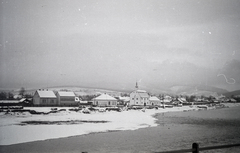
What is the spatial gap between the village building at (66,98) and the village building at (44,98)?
1.41 feet

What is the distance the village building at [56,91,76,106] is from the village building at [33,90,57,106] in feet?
1.41

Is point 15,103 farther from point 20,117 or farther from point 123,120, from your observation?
point 123,120

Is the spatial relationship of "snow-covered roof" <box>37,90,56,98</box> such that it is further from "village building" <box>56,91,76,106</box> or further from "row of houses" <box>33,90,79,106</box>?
"village building" <box>56,91,76,106</box>

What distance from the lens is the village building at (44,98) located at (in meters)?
18.7

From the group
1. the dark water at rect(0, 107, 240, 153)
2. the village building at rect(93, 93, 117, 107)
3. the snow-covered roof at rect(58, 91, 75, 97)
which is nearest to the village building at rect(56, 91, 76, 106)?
the snow-covered roof at rect(58, 91, 75, 97)

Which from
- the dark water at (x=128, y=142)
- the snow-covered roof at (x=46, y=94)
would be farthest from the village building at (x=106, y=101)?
Result: the dark water at (x=128, y=142)

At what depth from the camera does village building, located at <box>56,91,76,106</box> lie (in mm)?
19438

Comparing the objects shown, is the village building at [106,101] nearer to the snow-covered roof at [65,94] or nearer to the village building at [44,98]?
the snow-covered roof at [65,94]

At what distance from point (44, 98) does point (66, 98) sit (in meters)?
1.96

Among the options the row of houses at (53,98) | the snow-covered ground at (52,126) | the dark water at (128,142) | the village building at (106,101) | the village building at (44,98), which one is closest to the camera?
the dark water at (128,142)

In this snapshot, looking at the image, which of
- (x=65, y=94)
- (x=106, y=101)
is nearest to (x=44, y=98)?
(x=65, y=94)

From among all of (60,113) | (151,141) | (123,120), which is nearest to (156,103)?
(123,120)

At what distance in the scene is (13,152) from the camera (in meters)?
10.8

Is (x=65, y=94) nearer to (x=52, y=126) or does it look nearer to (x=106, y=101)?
(x=52, y=126)
